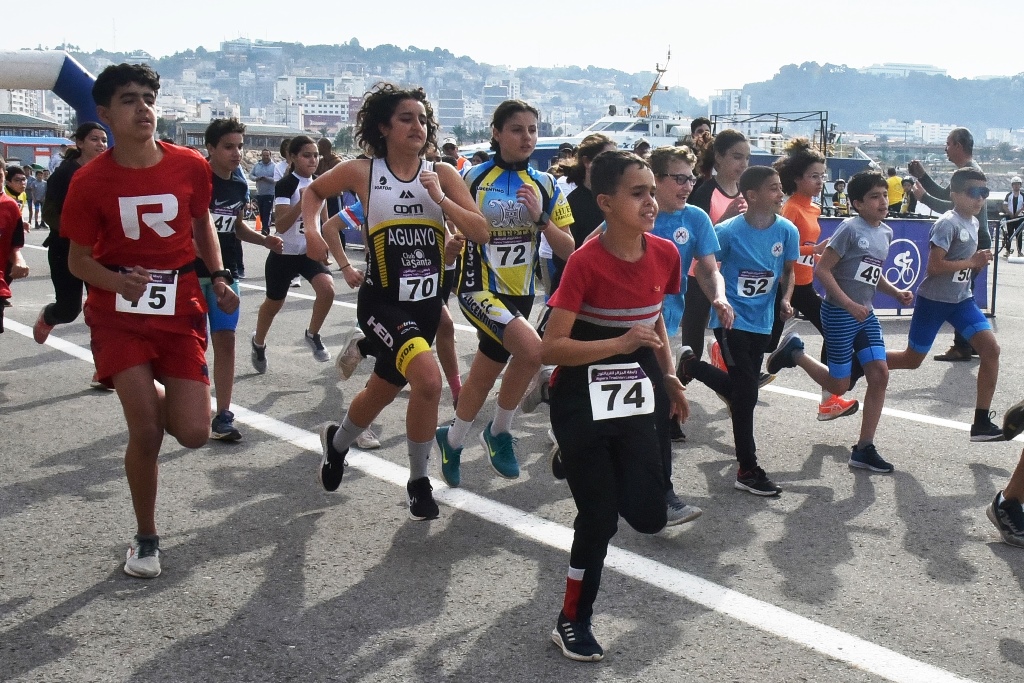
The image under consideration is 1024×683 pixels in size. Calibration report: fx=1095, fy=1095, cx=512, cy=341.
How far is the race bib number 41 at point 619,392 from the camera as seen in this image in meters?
3.82

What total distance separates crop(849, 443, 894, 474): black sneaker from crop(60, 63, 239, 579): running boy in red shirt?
360cm

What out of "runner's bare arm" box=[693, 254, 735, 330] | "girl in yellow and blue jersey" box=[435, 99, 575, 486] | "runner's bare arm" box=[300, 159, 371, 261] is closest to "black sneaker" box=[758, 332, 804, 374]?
"runner's bare arm" box=[693, 254, 735, 330]

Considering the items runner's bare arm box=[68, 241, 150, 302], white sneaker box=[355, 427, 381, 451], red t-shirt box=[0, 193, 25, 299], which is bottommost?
white sneaker box=[355, 427, 381, 451]

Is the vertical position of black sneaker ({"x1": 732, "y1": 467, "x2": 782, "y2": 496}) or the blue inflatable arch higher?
the blue inflatable arch

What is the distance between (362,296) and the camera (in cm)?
528

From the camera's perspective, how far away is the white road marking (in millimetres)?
3613

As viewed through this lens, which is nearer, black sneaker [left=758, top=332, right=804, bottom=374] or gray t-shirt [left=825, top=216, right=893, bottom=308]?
gray t-shirt [left=825, top=216, right=893, bottom=308]

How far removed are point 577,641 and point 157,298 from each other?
7.33 ft

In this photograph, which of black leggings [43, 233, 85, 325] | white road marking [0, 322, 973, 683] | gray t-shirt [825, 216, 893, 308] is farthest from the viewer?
black leggings [43, 233, 85, 325]

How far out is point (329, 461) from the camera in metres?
5.38

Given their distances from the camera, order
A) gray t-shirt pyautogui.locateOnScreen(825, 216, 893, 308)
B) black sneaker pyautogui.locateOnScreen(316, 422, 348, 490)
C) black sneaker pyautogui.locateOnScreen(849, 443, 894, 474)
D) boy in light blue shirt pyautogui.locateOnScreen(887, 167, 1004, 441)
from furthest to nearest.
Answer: boy in light blue shirt pyautogui.locateOnScreen(887, 167, 1004, 441) → gray t-shirt pyautogui.locateOnScreen(825, 216, 893, 308) → black sneaker pyautogui.locateOnScreen(849, 443, 894, 474) → black sneaker pyautogui.locateOnScreen(316, 422, 348, 490)

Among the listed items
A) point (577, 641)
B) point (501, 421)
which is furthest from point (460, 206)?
point (577, 641)

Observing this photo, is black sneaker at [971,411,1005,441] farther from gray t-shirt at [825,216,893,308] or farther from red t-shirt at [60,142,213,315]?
red t-shirt at [60,142,213,315]

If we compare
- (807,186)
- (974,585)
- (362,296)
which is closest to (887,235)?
(807,186)
